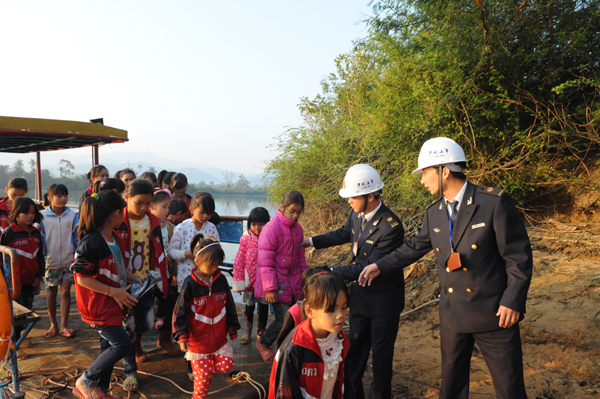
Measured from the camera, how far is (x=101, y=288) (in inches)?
106

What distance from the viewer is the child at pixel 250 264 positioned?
4.05 meters

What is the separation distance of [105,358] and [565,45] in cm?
708

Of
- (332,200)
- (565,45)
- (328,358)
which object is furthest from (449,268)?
(332,200)

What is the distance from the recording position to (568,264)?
5.12 metres

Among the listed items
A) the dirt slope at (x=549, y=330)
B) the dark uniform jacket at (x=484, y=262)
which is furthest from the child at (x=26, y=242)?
the dark uniform jacket at (x=484, y=262)

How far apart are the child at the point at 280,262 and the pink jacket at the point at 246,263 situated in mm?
300

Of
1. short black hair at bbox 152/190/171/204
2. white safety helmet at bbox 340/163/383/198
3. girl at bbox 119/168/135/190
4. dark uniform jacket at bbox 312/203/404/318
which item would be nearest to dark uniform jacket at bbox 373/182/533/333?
dark uniform jacket at bbox 312/203/404/318

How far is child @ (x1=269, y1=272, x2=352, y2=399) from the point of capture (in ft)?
6.25

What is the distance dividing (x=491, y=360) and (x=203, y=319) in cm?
204

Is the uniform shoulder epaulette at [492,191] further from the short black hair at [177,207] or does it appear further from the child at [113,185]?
the child at [113,185]

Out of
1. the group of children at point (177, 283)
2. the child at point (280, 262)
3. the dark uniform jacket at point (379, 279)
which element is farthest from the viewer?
the child at point (280, 262)

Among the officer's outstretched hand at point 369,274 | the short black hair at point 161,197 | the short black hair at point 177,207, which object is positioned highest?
the short black hair at point 161,197

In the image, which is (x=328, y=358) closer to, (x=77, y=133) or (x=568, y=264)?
(x=568, y=264)

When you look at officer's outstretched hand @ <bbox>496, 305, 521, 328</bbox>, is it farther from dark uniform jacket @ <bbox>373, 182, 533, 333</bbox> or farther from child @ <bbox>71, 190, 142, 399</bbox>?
child @ <bbox>71, 190, 142, 399</bbox>
